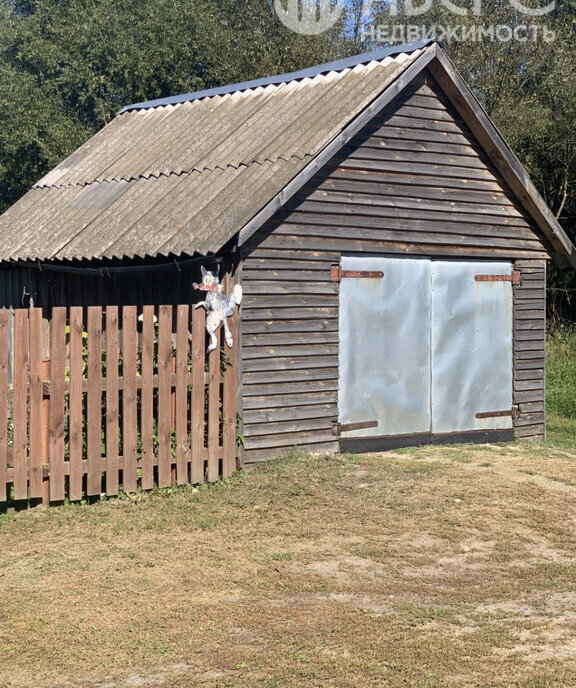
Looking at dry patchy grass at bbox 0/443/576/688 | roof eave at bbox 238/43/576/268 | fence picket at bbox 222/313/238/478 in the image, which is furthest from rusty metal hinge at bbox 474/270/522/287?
fence picket at bbox 222/313/238/478

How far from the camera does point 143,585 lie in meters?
7.46

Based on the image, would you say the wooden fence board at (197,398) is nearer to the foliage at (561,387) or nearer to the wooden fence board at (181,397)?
the wooden fence board at (181,397)

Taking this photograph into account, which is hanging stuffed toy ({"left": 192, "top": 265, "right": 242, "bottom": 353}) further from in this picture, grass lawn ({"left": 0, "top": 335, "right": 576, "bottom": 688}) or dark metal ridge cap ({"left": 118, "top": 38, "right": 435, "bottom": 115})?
dark metal ridge cap ({"left": 118, "top": 38, "right": 435, "bottom": 115})

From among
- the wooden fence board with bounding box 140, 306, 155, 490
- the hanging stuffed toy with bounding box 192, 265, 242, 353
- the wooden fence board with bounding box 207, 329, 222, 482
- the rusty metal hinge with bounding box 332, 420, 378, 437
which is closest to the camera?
the wooden fence board with bounding box 140, 306, 155, 490

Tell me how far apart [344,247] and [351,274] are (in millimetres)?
365

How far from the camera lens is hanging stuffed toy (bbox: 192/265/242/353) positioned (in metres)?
11.6

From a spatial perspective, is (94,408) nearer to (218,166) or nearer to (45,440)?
(45,440)

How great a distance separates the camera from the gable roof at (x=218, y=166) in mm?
12250

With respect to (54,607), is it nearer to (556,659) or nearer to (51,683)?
(51,683)

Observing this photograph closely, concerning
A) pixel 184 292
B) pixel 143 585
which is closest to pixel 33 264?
pixel 184 292

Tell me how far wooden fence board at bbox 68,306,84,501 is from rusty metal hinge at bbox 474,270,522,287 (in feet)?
22.1

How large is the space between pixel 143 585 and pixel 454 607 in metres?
2.27

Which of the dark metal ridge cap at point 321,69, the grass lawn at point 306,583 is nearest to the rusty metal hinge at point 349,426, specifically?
the grass lawn at point 306,583

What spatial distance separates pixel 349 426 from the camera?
13.1 meters
